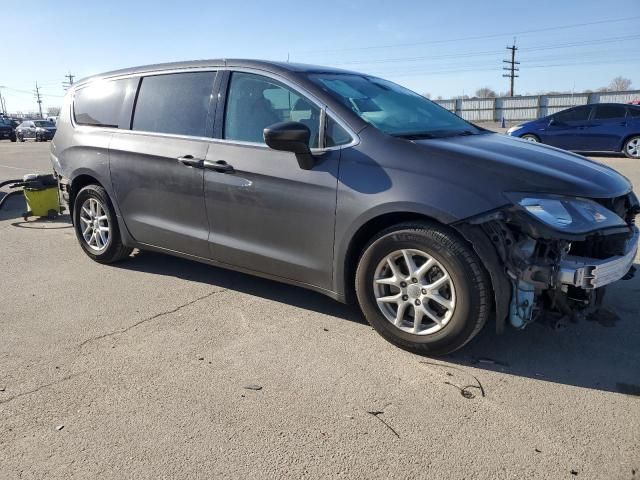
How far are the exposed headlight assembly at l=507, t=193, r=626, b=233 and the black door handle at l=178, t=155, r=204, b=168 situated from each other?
2290 mm

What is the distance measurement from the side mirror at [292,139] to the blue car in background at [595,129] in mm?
12931

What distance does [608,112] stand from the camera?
14109 mm

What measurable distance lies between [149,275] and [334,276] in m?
2.18

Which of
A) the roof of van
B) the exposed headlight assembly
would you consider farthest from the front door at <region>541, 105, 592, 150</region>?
the exposed headlight assembly

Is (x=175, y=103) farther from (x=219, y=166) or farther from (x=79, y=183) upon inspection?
(x=79, y=183)

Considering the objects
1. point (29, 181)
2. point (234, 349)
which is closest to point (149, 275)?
point (234, 349)

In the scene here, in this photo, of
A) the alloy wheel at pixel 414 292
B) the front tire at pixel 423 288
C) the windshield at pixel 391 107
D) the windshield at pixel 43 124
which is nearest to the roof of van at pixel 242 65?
the windshield at pixel 391 107

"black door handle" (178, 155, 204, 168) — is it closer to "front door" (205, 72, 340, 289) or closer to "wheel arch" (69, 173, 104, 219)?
"front door" (205, 72, 340, 289)

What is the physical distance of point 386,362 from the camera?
10.6 feet

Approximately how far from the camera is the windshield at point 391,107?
365cm

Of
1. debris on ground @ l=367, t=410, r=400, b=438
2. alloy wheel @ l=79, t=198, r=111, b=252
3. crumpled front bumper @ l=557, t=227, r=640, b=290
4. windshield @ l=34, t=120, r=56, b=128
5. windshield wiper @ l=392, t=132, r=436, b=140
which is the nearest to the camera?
debris on ground @ l=367, t=410, r=400, b=438

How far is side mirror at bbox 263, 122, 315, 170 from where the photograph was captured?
3.36m

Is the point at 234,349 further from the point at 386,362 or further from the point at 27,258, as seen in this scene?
the point at 27,258

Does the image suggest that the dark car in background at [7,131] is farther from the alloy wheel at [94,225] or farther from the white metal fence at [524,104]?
the alloy wheel at [94,225]
